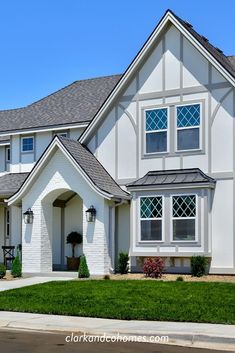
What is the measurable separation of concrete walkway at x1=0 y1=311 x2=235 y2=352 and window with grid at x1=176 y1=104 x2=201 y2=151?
10.4 meters

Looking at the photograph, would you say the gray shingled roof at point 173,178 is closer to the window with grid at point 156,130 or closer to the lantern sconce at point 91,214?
the window with grid at point 156,130

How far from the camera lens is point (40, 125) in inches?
1110

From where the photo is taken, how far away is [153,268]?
69.8 ft

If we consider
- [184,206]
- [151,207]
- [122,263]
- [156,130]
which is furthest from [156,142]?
[122,263]

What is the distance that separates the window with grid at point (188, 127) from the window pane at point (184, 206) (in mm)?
1913

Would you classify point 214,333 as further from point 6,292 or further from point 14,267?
point 14,267

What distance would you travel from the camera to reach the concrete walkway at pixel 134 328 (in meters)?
11.1

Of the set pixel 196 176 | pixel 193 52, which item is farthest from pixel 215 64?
pixel 196 176

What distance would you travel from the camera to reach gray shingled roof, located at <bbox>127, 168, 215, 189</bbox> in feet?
71.8

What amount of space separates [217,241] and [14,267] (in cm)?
758

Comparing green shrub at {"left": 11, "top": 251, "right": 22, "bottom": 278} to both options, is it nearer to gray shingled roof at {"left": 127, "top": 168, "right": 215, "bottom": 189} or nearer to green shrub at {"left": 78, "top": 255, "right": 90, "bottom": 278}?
green shrub at {"left": 78, "top": 255, "right": 90, "bottom": 278}

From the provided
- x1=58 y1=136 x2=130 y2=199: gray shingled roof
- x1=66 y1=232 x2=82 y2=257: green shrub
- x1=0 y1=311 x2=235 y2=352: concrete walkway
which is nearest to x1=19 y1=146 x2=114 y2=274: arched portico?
x1=58 y1=136 x2=130 y2=199: gray shingled roof

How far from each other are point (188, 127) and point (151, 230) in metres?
4.00

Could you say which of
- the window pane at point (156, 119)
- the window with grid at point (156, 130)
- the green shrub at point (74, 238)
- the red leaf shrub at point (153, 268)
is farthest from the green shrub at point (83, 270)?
the window pane at point (156, 119)
